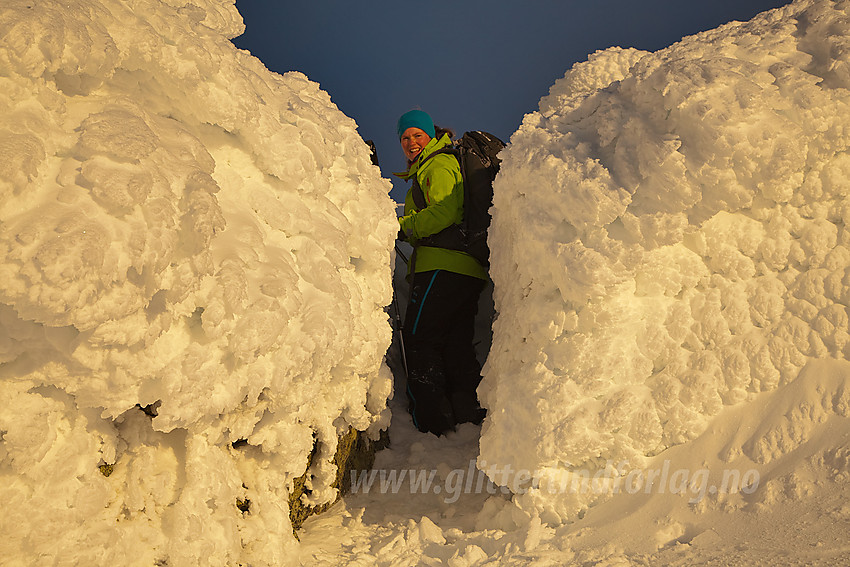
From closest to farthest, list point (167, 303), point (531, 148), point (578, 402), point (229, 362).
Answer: point (167, 303) → point (229, 362) → point (578, 402) → point (531, 148)

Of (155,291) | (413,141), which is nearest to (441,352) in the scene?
(413,141)

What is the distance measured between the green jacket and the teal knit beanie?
1.62 feet

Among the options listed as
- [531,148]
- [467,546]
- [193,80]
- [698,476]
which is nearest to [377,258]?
[531,148]

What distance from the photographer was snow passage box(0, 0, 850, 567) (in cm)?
148

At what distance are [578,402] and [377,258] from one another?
96 cm

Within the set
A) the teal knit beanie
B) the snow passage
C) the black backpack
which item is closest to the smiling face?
the teal knit beanie

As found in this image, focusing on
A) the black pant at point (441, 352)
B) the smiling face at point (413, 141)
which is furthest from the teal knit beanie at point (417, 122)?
the black pant at point (441, 352)

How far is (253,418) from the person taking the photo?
6.31ft

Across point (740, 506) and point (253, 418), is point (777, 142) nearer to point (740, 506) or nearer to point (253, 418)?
point (740, 506)

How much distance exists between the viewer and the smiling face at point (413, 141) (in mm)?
3670

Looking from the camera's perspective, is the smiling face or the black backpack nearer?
the black backpack

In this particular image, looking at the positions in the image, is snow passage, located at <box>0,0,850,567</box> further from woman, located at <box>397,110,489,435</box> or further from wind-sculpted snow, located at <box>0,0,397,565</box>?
woman, located at <box>397,110,489,435</box>

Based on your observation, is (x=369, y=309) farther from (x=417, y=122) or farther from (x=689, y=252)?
(x=417, y=122)

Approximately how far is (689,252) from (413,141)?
2.01 metres
